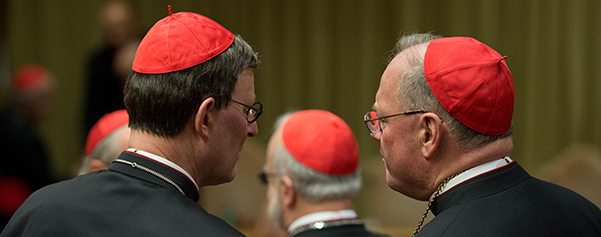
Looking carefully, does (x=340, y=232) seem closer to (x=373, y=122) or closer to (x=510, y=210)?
(x=373, y=122)

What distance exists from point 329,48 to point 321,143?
416 cm

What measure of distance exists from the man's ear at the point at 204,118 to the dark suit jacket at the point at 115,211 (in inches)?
7.6

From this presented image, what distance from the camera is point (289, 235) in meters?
2.49

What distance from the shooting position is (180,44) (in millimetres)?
1700

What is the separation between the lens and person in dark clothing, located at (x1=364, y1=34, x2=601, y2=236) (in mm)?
1530

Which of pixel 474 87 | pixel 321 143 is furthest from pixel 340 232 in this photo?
pixel 474 87

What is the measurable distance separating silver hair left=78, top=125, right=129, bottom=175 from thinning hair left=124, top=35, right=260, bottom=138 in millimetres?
1015

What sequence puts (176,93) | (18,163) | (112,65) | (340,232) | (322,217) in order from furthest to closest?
(112,65)
(18,163)
(322,217)
(340,232)
(176,93)

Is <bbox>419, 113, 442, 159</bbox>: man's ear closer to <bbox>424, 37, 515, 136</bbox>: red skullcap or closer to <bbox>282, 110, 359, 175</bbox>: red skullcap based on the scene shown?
<bbox>424, 37, 515, 136</bbox>: red skullcap

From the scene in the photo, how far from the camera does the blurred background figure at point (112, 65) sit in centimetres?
516

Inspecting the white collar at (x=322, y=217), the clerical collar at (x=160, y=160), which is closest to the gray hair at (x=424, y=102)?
the clerical collar at (x=160, y=160)

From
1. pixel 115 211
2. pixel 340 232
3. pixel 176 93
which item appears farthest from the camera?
pixel 340 232

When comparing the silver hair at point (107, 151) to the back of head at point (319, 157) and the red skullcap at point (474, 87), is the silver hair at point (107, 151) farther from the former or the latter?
the red skullcap at point (474, 87)

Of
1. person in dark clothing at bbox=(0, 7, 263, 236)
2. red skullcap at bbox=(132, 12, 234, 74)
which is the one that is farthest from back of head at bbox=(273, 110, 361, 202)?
red skullcap at bbox=(132, 12, 234, 74)
